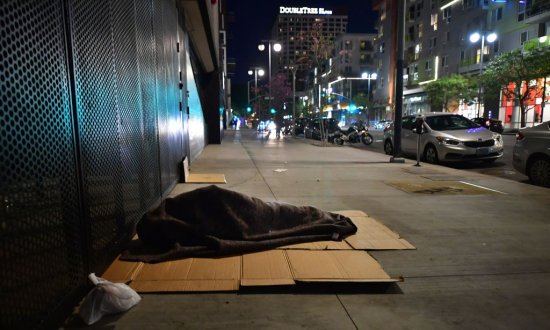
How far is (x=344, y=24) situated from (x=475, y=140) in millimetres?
131380

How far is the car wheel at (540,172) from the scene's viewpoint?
28.5 ft

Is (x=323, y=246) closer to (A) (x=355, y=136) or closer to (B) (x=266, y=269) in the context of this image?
(B) (x=266, y=269)

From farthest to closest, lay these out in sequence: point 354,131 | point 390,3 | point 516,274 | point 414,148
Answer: point 390,3 < point 354,131 < point 414,148 < point 516,274

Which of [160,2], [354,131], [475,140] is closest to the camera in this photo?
[160,2]

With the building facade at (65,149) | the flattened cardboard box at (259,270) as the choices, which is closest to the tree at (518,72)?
the flattened cardboard box at (259,270)

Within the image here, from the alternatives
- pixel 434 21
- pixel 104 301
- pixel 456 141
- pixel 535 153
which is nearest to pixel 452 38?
pixel 434 21

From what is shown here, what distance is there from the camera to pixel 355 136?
2522 centimetres

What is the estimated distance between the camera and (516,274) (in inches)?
150

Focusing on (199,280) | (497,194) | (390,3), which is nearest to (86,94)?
(199,280)

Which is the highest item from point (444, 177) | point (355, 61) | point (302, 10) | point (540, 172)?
point (302, 10)

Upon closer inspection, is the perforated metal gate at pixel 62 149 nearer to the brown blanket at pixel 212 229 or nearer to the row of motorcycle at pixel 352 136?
the brown blanket at pixel 212 229

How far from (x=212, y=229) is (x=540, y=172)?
7747mm

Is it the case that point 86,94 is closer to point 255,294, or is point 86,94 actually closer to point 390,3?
Answer: point 255,294

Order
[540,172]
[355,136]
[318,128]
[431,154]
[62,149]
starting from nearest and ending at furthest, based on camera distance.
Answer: [62,149], [540,172], [431,154], [355,136], [318,128]
